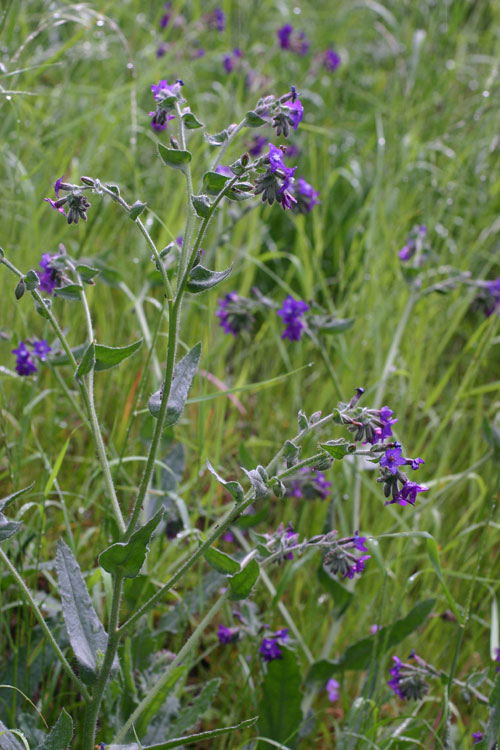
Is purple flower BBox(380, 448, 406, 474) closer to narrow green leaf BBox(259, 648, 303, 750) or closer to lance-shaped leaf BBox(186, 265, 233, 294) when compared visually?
lance-shaped leaf BBox(186, 265, 233, 294)

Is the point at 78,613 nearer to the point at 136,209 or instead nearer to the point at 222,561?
the point at 222,561

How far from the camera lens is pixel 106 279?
84.4 inches

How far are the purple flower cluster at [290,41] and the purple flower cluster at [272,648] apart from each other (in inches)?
122

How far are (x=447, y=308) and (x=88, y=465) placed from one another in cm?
157

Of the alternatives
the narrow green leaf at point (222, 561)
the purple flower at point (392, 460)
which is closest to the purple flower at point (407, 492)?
the purple flower at point (392, 460)

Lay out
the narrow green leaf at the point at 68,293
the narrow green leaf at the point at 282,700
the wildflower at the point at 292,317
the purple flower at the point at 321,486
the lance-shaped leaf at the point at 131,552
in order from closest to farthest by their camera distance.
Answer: the lance-shaped leaf at the point at 131,552, the narrow green leaf at the point at 68,293, the narrow green leaf at the point at 282,700, the purple flower at the point at 321,486, the wildflower at the point at 292,317

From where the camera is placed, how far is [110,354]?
4.12ft

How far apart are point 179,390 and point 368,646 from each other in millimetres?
761

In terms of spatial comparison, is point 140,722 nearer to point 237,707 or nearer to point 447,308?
point 237,707

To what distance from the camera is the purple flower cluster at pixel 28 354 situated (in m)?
1.73

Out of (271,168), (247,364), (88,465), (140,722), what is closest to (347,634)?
(140,722)

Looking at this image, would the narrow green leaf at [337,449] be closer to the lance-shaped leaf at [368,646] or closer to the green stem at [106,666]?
the green stem at [106,666]

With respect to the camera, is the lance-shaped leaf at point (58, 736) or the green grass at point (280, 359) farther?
the green grass at point (280, 359)

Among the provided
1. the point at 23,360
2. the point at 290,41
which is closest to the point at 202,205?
the point at 23,360
